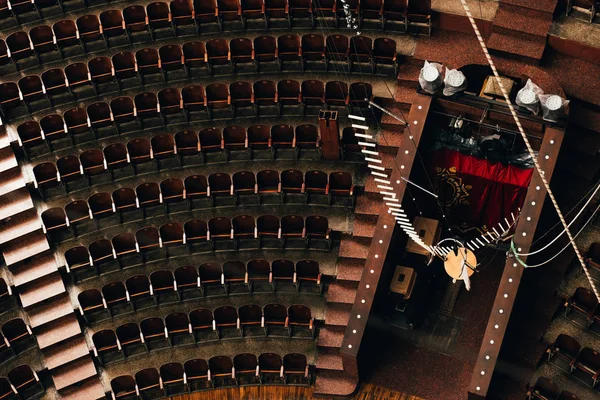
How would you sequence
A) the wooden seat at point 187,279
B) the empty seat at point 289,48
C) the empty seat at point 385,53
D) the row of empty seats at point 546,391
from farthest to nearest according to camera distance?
the empty seat at point 289,48
the empty seat at point 385,53
the wooden seat at point 187,279
the row of empty seats at point 546,391

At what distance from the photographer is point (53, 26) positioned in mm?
11383

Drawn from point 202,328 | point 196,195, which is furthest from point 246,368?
point 196,195

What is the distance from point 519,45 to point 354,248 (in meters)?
2.89

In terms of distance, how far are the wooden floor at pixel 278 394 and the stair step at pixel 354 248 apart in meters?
1.42

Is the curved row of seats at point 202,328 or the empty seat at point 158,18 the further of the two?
the empty seat at point 158,18

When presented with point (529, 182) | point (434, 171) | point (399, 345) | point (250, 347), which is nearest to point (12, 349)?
point (250, 347)

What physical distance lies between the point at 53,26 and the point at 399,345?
216 inches

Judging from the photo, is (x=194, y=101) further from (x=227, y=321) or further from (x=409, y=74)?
(x=227, y=321)

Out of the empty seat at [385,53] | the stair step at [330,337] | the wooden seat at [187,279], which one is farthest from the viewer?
the empty seat at [385,53]

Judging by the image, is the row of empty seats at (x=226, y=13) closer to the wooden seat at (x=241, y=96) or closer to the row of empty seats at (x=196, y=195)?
the wooden seat at (x=241, y=96)

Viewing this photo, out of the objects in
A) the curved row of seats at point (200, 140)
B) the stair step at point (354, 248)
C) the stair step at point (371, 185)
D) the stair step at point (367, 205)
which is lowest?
the stair step at point (354, 248)

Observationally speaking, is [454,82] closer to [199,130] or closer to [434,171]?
[434,171]

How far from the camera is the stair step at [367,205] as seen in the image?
10.7m

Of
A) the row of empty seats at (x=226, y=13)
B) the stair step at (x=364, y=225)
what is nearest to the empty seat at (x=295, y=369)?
the stair step at (x=364, y=225)
